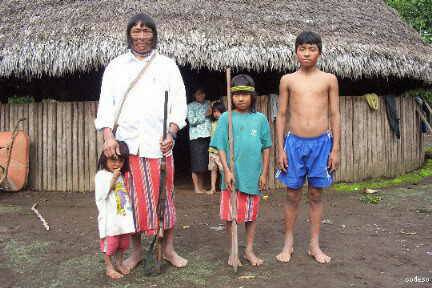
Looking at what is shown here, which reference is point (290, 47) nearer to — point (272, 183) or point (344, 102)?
point (344, 102)

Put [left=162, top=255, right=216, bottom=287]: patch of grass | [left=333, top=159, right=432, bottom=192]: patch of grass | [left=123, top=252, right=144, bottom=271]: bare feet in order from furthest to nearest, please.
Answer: [left=333, top=159, right=432, bottom=192]: patch of grass → [left=123, top=252, right=144, bottom=271]: bare feet → [left=162, top=255, right=216, bottom=287]: patch of grass

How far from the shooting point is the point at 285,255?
3.52 metres

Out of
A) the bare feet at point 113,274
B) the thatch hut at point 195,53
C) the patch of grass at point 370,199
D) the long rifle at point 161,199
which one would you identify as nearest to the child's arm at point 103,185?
the long rifle at point 161,199

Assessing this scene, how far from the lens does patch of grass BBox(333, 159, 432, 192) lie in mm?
7127

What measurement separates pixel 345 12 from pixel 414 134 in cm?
271

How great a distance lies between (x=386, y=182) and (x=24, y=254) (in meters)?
5.88

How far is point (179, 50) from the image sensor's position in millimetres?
6496

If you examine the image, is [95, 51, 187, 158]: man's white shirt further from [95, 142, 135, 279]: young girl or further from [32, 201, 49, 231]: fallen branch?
[32, 201, 49, 231]: fallen branch

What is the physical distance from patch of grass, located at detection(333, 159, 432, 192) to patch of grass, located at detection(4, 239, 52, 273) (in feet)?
15.1

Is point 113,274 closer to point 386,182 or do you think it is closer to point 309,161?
point 309,161

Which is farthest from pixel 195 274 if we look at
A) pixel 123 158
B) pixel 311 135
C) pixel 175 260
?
pixel 311 135

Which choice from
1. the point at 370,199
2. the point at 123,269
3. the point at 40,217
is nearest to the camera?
the point at 123,269

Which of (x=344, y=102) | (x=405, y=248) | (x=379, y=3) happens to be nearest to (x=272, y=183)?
(x=344, y=102)

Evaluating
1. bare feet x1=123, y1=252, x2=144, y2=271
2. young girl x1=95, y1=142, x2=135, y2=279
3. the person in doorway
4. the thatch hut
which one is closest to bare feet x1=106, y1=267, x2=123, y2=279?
young girl x1=95, y1=142, x2=135, y2=279
